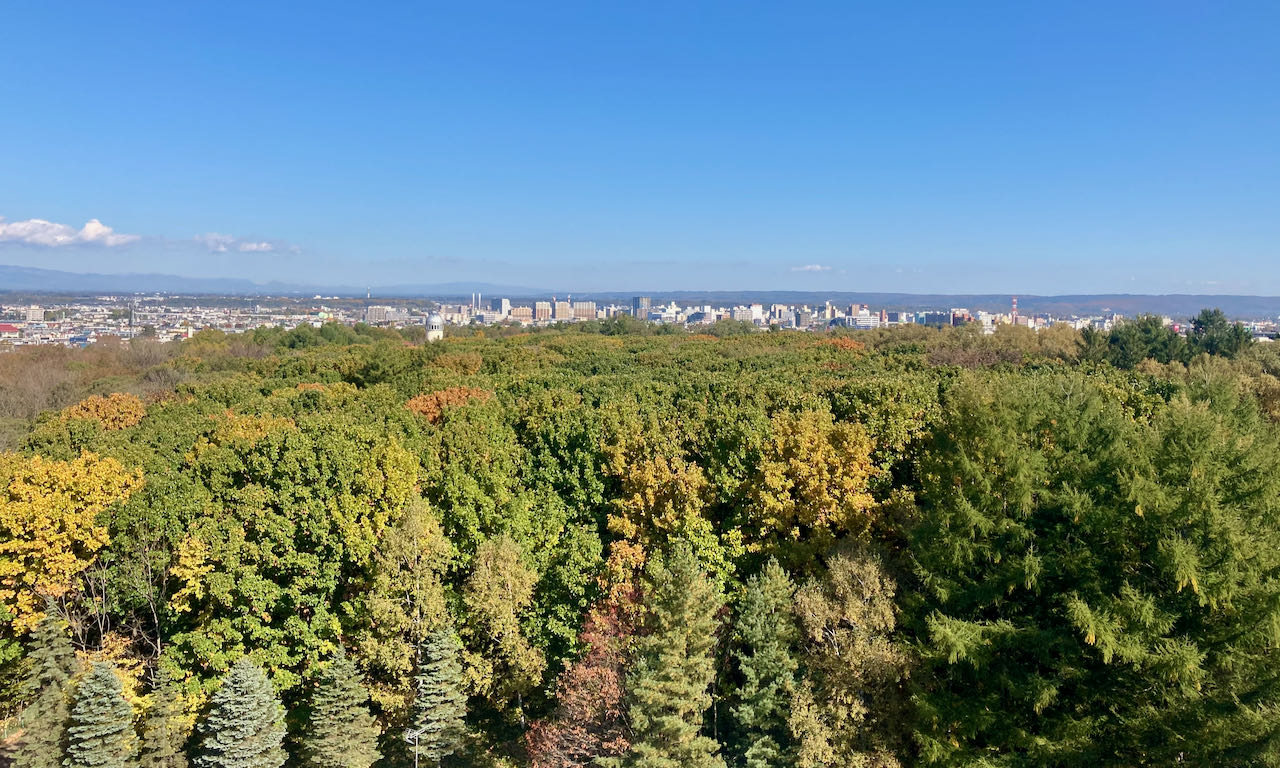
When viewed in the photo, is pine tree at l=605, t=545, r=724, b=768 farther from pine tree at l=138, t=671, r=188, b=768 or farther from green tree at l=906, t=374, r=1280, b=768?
pine tree at l=138, t=671, r=188, b=768

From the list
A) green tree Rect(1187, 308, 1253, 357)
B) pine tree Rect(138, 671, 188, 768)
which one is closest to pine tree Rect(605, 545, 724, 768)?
pine tree Rect(138, 671, 188, 768)

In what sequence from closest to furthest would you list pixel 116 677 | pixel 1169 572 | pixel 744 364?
pixel 1169 572 < pixel 116 677 < pixel 744 364

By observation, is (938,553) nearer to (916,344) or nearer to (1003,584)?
(1003,584)

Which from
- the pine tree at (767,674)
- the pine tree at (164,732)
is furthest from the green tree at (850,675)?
the pine tree at (164,732)

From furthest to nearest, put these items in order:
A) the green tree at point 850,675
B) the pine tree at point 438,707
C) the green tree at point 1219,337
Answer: the green tree at point 1219,337 → the pine tree at point 438,707 → the green tree at point 850,675

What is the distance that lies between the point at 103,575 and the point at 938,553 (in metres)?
20.7

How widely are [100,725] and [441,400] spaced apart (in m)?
16.9

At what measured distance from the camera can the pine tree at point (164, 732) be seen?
1659cm

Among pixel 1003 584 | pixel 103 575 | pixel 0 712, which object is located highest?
pixel 1003 584

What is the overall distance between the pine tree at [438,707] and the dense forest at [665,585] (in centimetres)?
8

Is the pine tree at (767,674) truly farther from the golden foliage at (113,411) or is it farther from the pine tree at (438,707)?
the golden foliage at (113,411)

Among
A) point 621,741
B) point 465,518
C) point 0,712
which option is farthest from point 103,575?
point 621,741

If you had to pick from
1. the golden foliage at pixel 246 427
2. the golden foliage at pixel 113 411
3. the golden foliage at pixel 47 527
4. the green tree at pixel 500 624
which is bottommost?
the green tree at pixel 500 624

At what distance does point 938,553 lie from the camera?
50.6 feet
